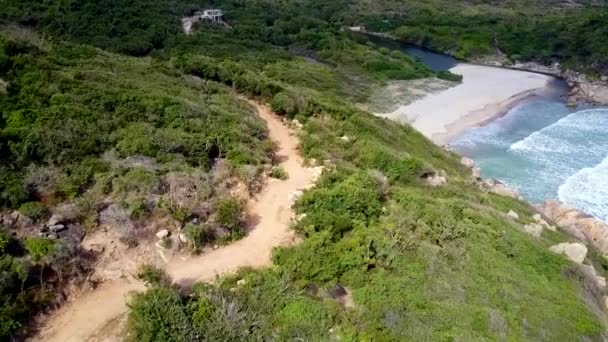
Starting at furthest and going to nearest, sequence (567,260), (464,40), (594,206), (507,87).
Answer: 1. (464,40)
2. (507,87)
3. (594,206)
4. (567,260)

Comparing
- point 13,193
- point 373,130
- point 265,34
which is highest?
point 13,193

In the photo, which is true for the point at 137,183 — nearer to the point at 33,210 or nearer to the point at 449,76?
the point at 33,210

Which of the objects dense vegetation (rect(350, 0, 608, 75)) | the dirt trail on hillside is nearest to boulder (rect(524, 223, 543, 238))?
the dirt trail on hillside

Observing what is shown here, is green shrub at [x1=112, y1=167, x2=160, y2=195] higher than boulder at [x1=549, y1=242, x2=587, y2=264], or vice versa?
green shrub at [x1=112, y1=167, x2=160, y2=195]

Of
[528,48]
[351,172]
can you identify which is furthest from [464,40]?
[351,172]

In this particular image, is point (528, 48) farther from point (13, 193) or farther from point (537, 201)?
point (13, 193)

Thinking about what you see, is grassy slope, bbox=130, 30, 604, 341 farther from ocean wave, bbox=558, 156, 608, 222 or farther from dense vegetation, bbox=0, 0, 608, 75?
dense vegetation, bbox=0, 0, 608, 75

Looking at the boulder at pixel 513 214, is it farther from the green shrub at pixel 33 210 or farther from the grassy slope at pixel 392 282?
the green shrub at pixel 33 210
